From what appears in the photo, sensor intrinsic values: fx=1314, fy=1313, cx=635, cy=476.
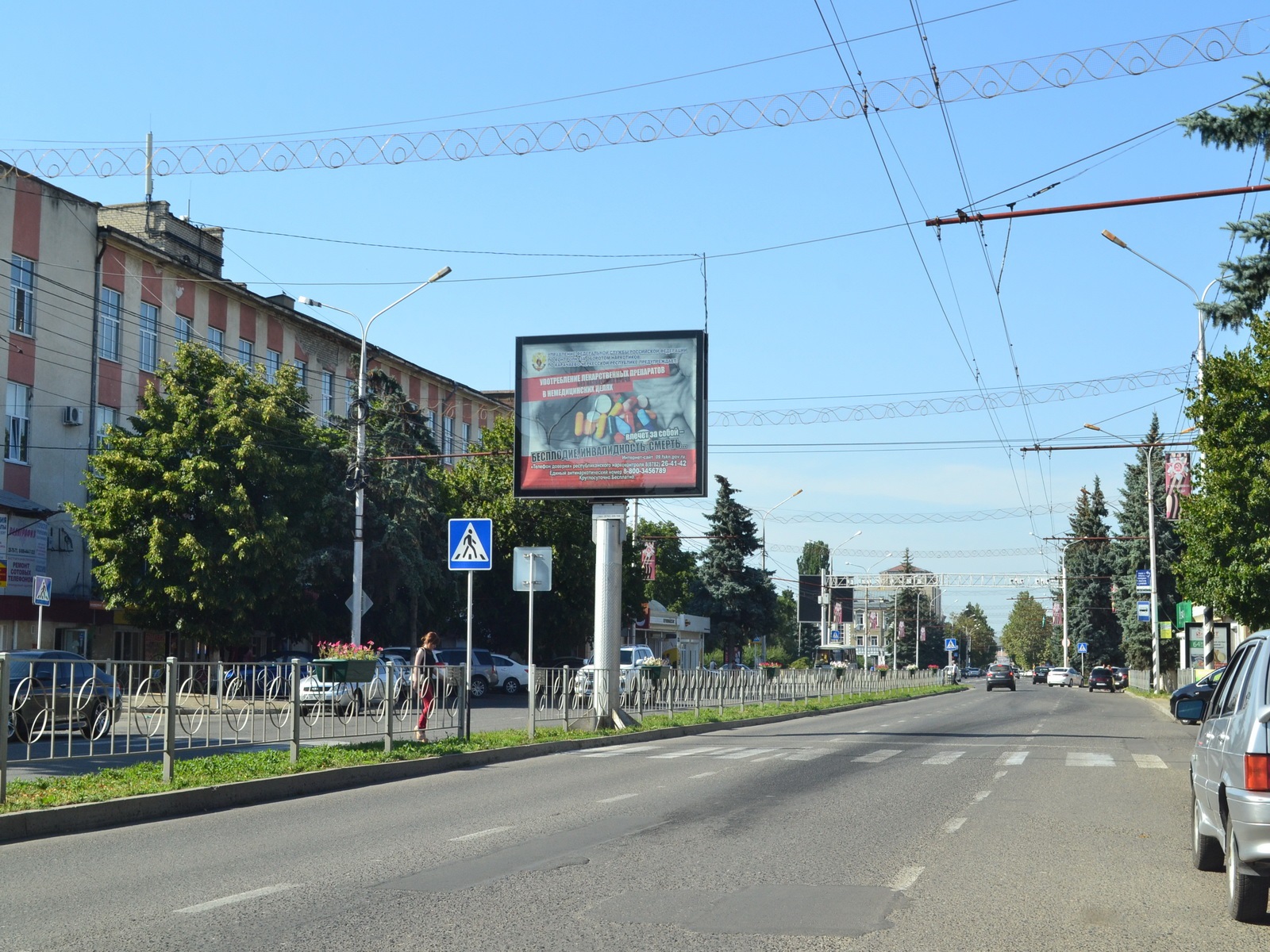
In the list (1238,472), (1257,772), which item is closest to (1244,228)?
(1238,472)

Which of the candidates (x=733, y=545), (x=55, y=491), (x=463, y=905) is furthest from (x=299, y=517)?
(x=733, y=545)

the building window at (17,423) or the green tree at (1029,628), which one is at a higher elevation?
the building window at (17,423)

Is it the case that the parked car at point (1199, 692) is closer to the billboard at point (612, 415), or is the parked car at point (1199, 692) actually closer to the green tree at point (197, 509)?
the billboard at point (612, 415)

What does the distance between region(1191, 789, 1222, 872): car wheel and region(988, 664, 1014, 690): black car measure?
2850 inches

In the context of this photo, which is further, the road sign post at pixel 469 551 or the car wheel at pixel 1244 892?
the road sign post at pixel 469 551

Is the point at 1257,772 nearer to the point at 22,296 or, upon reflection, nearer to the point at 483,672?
the point at 22,296

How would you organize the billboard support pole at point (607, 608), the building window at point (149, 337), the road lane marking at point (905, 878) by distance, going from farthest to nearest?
the building window at point (149, 337), the billboard support pole at point (607, 608), the road lane marking at point (905, 878)

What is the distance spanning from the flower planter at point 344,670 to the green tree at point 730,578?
206ft

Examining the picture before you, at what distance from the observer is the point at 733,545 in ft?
265

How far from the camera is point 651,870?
356 inches

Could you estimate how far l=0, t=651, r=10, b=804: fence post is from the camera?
11.2 m

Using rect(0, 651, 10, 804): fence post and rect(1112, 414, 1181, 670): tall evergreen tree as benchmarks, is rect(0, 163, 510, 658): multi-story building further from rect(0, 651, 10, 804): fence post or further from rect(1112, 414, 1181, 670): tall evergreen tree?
rect(1112, 414, 1181, 670): tall evergreen tree

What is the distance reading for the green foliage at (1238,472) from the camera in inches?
1026

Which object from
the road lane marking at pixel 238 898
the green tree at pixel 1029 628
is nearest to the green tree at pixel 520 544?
the road lane marking at pixel 238 898
